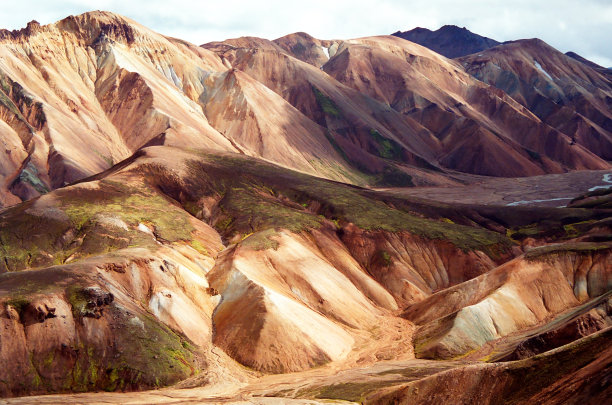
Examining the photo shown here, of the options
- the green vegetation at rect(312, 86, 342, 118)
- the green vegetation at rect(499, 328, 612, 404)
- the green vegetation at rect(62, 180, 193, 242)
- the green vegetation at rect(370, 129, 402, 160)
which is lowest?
the green vegetation at rect(499, 328, 612, 404)

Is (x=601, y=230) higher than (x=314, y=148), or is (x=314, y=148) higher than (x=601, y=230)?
(x=314, y=148)

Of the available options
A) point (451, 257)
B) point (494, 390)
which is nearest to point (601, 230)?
point (451, 257)

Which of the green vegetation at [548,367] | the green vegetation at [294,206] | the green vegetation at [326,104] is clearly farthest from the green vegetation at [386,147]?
the green vegetation at [548,367]

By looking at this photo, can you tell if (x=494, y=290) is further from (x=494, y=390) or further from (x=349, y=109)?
(x=349, y=109)

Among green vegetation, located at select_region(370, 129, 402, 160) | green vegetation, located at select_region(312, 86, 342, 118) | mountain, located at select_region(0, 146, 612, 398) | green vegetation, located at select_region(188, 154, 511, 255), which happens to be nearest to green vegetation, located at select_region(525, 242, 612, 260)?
mountain, located at select_region(0, 146, 612, 398)

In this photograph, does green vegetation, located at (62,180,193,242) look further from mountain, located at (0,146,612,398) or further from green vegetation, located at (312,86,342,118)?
green vegetation, located at (312,86,342,118)

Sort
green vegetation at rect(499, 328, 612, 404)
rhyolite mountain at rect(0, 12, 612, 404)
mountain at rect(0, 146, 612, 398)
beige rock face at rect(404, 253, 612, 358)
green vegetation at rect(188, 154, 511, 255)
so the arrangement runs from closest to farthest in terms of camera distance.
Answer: green vegetation at rect(499, 328, 612, 404), rhyolite mountain at rect(0, 12, 612, 404), mountain at rect(0, 146, 612, 398), beige rock face at rect(404, 253, 612, 358), green vegetation at rect(188, 154, 511, 255)

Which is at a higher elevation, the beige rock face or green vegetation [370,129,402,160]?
green vegetation [370,129,402,160]

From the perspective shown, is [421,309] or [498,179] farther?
[498,179]
